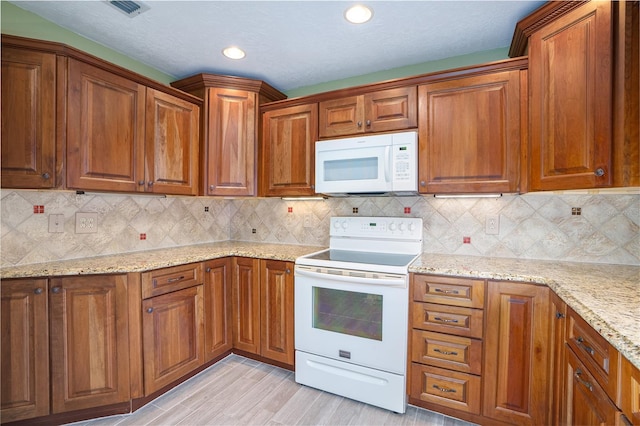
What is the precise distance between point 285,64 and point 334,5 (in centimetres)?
76

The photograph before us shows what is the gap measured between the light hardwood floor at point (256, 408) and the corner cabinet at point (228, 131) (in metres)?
1.47

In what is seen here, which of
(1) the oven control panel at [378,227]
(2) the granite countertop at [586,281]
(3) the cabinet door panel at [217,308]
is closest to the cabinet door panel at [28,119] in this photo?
(3) the cabinet door panel at [217,308]

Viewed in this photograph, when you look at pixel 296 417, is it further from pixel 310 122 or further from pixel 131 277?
pixel 310 122

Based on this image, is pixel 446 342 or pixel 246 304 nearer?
pixel 446 342

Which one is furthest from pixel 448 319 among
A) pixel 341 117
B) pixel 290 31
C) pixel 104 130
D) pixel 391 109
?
pixel 104 130

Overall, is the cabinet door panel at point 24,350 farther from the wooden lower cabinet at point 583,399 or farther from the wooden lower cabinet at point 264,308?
the wooden lower cabinet at point 583,399

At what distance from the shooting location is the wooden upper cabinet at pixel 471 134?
5.76ft

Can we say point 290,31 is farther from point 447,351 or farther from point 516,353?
point 516,353

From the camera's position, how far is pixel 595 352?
3.29ft

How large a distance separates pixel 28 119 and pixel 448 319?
2.65 m

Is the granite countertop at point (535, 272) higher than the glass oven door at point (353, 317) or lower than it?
higher

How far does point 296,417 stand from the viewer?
5.75 ft

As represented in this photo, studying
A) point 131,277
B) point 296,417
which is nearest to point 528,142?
point 296,417

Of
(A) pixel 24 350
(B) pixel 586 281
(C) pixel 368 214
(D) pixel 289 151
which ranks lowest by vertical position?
(A) pixel 24 350
